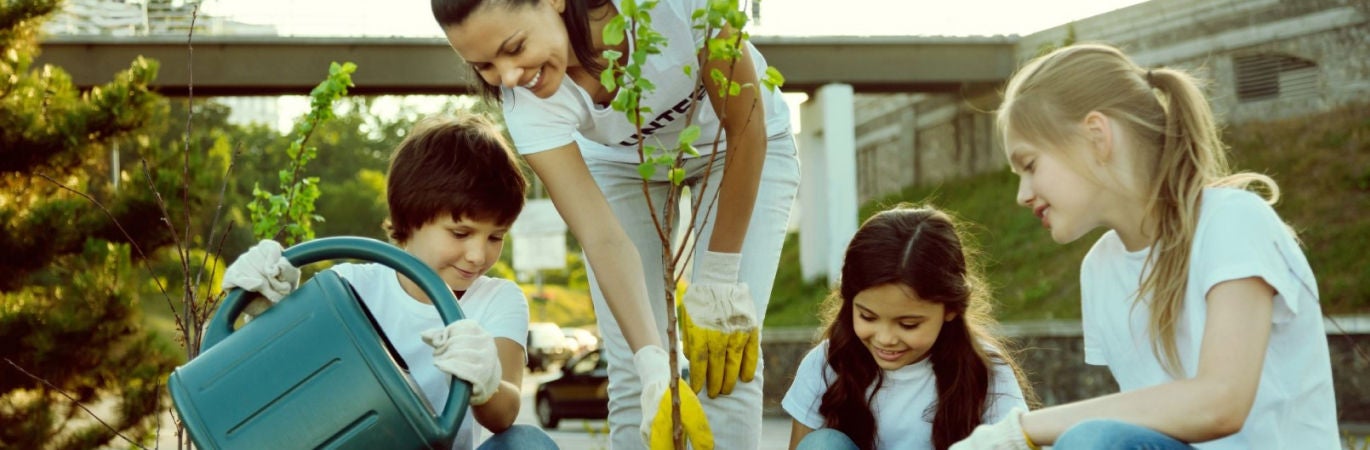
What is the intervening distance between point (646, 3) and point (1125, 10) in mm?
16184

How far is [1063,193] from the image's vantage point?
72.3 inches

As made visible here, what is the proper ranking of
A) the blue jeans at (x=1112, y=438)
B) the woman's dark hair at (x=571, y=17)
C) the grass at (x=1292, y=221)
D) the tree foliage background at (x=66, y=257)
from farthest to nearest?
the grass at (x=1292, y=221) < the tree foliage background at (x=66, y=257) < the woman's dark hair at (x=571, y=17) < the blue jeans at (x=1112, y=438)

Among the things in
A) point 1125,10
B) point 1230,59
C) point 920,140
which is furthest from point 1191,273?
point 920,140

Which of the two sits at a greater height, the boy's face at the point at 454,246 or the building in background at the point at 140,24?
the building in background at the point at 140,24

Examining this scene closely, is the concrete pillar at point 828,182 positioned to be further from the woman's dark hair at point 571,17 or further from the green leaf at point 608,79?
the green leaf at point 608,79

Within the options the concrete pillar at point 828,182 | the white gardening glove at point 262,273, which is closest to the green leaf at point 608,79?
the white gardening glove at point 262,273

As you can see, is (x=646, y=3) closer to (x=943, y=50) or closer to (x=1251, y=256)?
(x=1251, y=256)

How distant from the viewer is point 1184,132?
1822 mm

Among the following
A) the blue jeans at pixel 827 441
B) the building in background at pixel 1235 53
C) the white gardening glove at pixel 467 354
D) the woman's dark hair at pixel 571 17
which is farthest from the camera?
the building in background at pixel 1235 53

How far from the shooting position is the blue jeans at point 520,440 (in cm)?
193

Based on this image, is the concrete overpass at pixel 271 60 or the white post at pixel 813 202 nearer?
the concrete overpass at pixel 271 60

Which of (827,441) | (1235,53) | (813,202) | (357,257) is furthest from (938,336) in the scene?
(813,202)

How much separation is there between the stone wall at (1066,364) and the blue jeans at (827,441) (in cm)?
522

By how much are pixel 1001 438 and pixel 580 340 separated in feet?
91.7
